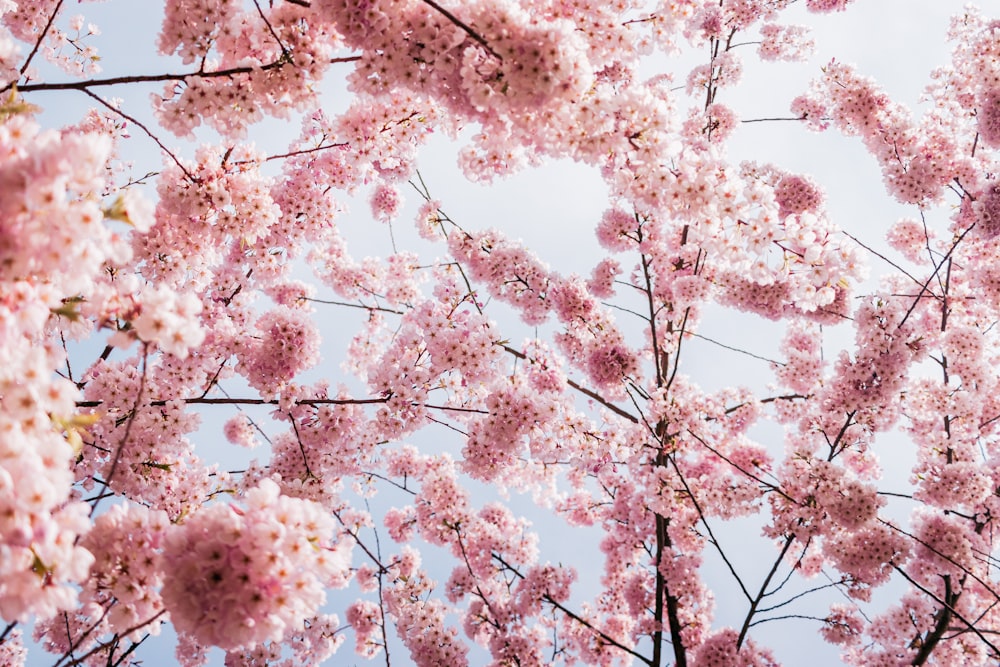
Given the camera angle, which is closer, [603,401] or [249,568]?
[249,568]

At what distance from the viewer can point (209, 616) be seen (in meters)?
2.35

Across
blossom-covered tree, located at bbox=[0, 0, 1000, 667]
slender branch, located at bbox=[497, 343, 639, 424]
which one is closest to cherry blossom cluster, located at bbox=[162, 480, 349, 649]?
blossom-covered tree, located at bbox=[0, 0, 1000, 667]

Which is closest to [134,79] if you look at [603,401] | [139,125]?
[139,125]

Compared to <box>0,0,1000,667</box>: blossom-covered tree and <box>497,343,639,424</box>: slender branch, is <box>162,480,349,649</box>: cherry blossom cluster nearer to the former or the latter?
<box>0,0,1000,667</box>: blossom-covered tree

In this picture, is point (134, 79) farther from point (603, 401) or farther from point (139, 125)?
point (603, 401)

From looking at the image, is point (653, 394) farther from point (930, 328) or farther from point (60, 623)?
point (60, 623)

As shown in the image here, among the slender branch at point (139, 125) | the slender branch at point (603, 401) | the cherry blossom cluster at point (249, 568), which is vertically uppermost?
the slender branch at point (603, 401)

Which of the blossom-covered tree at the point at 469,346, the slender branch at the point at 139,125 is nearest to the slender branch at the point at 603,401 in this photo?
the blossom-covered tree at the point at 469,346

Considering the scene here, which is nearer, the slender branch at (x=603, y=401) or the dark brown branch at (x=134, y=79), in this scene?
the dark brown branch at (x=134, y=79)

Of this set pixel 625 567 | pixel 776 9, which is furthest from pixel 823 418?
pixel 776 9

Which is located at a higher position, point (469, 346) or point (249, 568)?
point (469, 346)

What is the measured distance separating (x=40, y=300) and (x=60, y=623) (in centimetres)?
777

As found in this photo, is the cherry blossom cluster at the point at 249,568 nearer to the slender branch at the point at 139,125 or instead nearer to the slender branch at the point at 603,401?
the slender branch at the point at 139,125

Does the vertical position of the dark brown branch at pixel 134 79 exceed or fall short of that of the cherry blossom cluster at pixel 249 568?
it exceeds it
